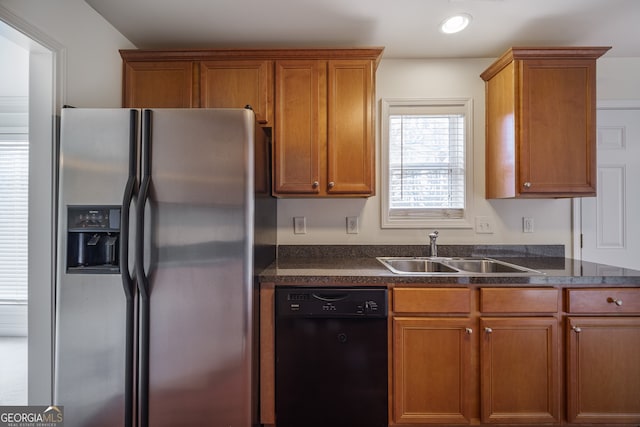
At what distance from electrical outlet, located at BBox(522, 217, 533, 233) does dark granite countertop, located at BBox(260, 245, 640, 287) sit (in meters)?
0.13

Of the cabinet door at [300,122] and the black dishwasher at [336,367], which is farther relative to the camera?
the cabinet door at [300,122]

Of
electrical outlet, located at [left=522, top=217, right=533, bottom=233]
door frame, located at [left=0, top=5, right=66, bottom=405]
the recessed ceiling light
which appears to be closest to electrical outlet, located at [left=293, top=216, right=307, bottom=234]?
door frame, located at [left=0, top=5, right=66, bottom=405]

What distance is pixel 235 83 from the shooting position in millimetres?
1953

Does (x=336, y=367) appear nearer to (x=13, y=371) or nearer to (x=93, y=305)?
(x=93, y=305)

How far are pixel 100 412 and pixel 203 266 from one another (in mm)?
820

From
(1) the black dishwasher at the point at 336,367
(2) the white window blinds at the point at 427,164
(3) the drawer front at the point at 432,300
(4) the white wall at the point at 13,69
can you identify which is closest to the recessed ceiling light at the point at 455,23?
(2) the white window blinds at the point at 427,164

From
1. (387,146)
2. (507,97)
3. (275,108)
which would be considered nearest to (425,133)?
(387,146)

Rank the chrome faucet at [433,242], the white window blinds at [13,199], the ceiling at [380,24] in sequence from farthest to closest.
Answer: the white window blinds at [13,199] < the chrome faucet at [433,242] < the ceiling at [380,24]

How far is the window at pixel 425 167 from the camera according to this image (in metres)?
2.29

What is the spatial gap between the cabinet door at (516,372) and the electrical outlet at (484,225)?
2.72 feet

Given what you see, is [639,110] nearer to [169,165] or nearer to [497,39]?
[497,39]

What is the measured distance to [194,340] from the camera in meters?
1.40

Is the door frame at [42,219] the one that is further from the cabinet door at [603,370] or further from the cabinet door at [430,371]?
the cabinet door at [603,370]

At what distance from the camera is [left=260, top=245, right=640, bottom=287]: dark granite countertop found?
1.56 meters
